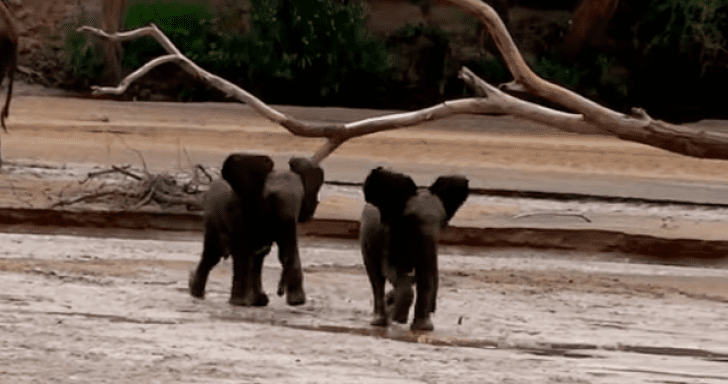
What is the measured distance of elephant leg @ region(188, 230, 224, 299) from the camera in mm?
5957

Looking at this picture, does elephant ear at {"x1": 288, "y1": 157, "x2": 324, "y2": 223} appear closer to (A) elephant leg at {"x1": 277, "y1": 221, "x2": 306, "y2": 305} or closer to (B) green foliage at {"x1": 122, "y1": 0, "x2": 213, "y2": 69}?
(A) elephant leg at {"x1": 277, "y1": 221, "x2": 306, "y2": 305}

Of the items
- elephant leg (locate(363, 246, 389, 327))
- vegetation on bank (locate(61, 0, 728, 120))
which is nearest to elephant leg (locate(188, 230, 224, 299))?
elephant leg (locate(363, 246, 389, 327))

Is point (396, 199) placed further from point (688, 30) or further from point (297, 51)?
point (688, 30)

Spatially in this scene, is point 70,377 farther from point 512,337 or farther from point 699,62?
point 699,62

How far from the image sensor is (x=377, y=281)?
5.50 m

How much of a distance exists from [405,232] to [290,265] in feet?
2.26

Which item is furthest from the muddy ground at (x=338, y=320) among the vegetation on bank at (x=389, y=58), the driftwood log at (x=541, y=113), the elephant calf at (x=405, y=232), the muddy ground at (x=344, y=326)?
the vegetation on bank at (x=389, y=58)

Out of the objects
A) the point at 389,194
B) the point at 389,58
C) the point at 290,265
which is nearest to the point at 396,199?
the point at 389,194

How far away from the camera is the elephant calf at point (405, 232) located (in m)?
5.32

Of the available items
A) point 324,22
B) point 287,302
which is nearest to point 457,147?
point 324,22

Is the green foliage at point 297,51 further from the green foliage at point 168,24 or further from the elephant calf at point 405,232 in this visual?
the elephant calf at point 405,232

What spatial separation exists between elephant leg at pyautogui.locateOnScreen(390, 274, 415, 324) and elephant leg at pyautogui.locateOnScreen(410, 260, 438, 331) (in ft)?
0.17

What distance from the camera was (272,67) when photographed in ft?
61.8

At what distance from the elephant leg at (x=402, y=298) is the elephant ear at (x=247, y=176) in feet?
1.86
